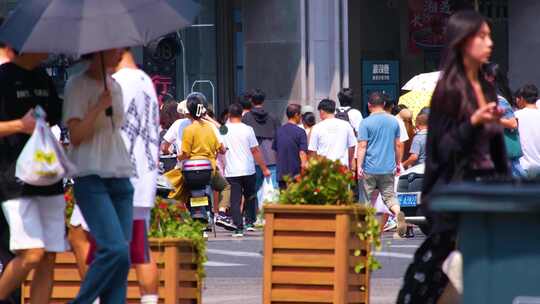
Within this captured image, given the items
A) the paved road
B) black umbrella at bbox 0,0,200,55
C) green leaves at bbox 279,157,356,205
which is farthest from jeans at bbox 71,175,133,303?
the paved road

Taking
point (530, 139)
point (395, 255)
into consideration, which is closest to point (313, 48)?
point (395, 255)

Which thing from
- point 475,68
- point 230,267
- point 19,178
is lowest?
point 230,267

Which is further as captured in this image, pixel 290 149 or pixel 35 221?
pixel 290 149

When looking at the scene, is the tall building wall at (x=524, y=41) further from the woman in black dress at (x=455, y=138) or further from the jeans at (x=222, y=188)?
the woman in black dress at (x=455, y=138)

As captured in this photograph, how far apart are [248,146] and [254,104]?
53.0 inches

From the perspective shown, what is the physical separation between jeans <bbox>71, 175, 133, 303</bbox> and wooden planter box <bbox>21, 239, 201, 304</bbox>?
841 millimetres

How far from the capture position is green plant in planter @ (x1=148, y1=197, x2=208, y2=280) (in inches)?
385

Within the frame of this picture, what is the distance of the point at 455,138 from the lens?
7871 mm

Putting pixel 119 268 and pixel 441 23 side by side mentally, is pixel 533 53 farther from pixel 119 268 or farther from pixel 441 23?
pixel 119 268

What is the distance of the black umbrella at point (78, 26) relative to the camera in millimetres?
8469

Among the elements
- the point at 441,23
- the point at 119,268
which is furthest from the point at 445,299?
the point at 441,23

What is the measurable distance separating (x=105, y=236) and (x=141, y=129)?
3.00ft

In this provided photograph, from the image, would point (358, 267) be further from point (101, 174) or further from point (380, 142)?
point (380, 142)

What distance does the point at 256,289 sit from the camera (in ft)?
43.0
